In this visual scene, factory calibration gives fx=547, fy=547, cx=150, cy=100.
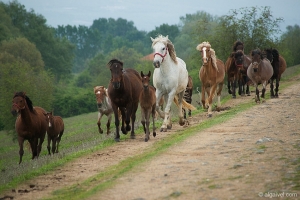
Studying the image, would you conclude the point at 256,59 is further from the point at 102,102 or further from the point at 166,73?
the point at 166,73

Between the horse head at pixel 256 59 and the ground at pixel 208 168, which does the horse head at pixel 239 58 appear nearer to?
the horse head at pixel 256 59

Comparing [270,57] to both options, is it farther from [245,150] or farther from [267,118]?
[245,150]

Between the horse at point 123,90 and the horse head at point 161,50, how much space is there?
1.09 metres

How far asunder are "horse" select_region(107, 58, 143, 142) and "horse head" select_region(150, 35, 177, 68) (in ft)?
3.59

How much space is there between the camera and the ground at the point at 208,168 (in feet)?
27.6

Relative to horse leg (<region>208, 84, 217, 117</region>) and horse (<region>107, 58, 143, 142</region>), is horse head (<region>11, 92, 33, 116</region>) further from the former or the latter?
horse leg (<region>208, 84, 217, 117</region>)

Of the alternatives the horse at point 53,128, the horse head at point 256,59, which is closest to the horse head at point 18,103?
the horse at point 53,128

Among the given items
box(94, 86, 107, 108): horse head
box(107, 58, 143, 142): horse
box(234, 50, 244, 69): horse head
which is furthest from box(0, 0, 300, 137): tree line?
box(107, 58, 143, 142): horse

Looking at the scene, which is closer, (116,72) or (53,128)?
(116,72)

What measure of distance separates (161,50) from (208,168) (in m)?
7.79

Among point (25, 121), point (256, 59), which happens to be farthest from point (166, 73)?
point (256, 59)

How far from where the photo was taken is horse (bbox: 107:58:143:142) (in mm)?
16031

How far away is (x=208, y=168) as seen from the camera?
985 cm

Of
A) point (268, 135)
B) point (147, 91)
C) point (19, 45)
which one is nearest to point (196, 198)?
point (268, 135)
